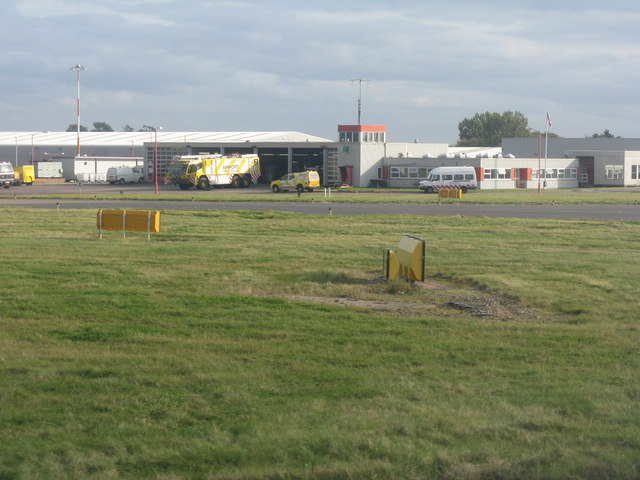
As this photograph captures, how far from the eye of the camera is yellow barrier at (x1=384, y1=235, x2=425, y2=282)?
16422mm

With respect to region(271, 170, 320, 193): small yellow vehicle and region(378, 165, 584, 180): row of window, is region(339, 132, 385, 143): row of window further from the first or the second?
region(271, 170, 320, 193): small yellow vehicle

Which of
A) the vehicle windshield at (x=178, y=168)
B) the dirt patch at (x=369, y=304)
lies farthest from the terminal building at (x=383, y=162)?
the dirt patch at (x=369, y=304)

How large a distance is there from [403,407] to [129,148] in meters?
109

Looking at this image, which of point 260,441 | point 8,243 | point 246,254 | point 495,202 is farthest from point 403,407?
point 495,202

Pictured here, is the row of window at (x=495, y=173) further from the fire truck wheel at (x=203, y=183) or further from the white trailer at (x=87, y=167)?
the white trailer at (x=87, y=167)

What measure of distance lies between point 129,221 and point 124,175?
60.4 metres

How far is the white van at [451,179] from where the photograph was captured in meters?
69.3

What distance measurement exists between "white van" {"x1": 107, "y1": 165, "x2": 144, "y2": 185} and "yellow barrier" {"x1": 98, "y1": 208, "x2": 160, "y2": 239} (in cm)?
5936

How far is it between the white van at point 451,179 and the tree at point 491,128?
356 ft

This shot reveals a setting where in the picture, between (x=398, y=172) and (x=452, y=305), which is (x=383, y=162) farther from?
(x=452, y=305)

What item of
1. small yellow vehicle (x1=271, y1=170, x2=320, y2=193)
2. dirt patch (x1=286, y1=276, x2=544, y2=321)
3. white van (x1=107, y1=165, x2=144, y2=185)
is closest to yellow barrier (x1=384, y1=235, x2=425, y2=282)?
dirt patch (x1=286, y1=276, x2=544, y2=321)

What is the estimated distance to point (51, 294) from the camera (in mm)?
15047

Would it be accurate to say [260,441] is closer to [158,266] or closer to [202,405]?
[202,405]

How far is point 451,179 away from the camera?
6950 cm
